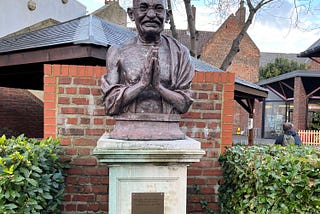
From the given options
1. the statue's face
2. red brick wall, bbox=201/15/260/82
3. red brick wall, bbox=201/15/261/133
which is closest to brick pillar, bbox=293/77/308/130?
red brick wall, bbox=201/15/261/133

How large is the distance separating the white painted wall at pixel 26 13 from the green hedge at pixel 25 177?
9.38 m

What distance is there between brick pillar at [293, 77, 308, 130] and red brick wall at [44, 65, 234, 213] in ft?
43.1

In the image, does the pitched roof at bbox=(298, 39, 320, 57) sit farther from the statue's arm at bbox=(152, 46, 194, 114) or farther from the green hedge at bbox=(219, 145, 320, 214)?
the statue's arm at bbox=(152, 46, 194, 114)

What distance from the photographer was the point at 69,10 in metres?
14.5

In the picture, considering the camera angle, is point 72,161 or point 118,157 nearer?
point 118,157

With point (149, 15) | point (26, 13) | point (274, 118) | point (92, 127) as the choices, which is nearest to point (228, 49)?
point (274, 118)

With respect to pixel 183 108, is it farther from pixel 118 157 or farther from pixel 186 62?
pixel 118 157

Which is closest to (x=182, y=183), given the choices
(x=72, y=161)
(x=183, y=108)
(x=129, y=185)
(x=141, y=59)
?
(x=129, y=185)

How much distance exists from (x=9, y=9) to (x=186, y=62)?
33.5ft

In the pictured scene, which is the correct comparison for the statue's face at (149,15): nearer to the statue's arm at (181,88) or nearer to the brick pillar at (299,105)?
the statue's arm at (181,88)

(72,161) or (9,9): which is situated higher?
(9,9)

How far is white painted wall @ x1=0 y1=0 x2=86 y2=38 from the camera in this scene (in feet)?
34.6

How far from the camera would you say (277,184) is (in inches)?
89.7

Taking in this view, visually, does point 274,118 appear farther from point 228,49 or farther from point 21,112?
point 21,112
